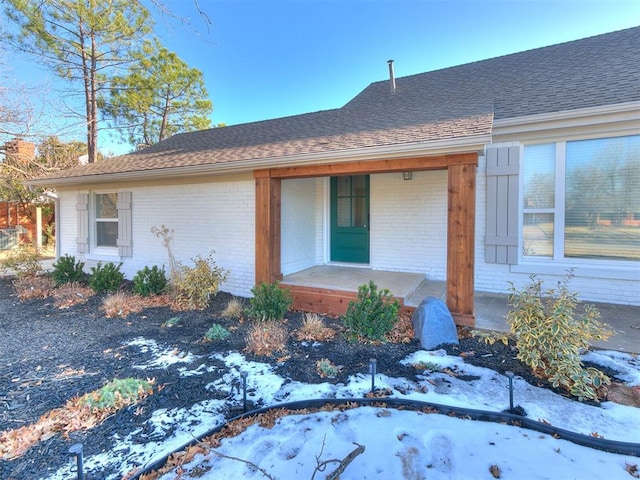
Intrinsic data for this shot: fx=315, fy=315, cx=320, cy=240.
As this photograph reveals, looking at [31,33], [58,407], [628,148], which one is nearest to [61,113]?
[31,33]

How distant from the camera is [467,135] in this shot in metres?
3.56

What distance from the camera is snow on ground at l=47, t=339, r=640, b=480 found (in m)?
1.85

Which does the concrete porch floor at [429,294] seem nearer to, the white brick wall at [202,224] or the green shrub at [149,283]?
the white brick wall at [202,224]

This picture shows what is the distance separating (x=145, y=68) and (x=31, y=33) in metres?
3.88

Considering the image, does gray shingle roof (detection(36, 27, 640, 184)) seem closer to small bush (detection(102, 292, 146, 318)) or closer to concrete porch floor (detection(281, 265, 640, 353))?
concrete porch floor (detection(281, 265, 640, 353))

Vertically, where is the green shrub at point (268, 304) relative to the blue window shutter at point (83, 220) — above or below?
below

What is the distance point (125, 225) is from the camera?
23.1ft

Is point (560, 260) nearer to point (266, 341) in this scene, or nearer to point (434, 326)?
point (434, 326)

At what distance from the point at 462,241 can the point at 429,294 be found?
1260 mm

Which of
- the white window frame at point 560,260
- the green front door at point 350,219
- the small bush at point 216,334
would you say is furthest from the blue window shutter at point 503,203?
the small bush at point 216,334

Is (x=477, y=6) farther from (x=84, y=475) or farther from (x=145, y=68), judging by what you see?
(x=145, y=68)

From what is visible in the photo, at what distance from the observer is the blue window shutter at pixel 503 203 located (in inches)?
192

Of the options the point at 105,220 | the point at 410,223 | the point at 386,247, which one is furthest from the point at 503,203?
the point at 105,220

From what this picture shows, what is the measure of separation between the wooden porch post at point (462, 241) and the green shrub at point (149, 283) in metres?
4.98
